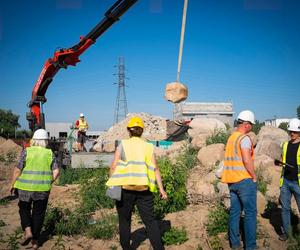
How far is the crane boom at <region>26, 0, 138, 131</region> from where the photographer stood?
923 centimetres

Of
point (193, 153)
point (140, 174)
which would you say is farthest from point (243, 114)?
point (193, 153)

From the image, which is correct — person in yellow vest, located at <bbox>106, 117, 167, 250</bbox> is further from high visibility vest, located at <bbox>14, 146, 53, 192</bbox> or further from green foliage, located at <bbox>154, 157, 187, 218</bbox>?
green foliage, located at <bbox>154, 157, 187, 218</bbox>

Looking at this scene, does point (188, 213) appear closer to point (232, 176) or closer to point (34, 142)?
point (232, 176)

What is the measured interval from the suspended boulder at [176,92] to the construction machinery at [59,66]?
11.3ft

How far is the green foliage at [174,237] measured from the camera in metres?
4.55

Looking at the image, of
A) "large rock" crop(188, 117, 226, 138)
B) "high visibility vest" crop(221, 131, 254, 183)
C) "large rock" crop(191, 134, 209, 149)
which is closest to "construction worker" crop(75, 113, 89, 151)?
"large rock" crop(191, 134, 209, 149)

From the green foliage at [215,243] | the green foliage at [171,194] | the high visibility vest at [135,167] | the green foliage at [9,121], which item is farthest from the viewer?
the green foliage at [9,121]

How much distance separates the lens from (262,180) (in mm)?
7043

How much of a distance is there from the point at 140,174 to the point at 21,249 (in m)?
A: 2.42

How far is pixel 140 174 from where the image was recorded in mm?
3635

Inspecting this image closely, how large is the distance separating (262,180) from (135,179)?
453cm

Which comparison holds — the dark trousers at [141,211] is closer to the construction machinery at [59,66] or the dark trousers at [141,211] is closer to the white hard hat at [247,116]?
the white hard hat at [247,116]

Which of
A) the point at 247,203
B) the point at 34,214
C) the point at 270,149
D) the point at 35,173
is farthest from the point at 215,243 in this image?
the point at 270,149

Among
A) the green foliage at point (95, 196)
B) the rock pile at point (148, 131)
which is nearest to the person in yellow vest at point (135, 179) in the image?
the green foliage at point (95, 196)
